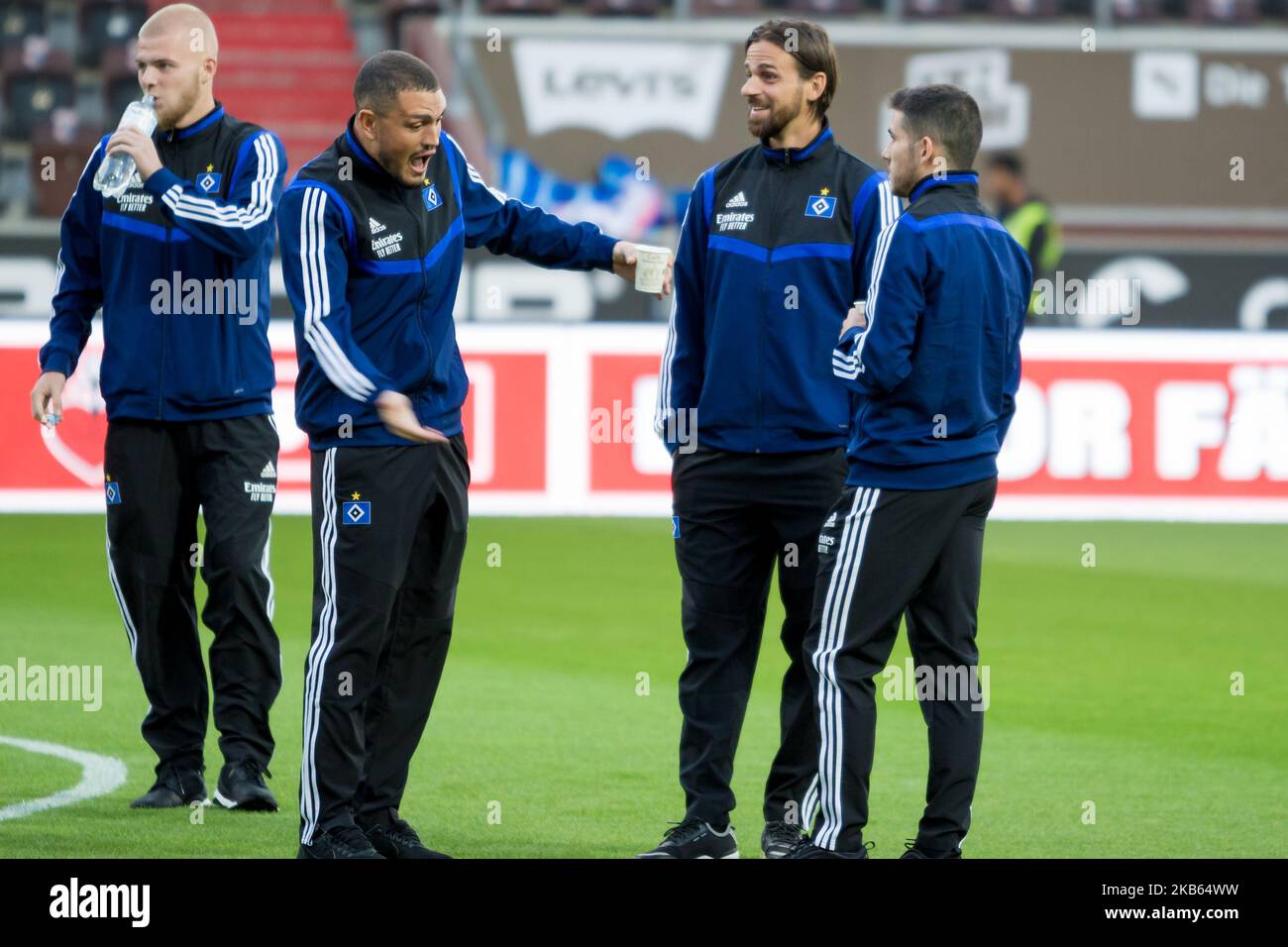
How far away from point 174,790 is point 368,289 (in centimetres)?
194

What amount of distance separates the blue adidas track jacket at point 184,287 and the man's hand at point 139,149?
325 mm

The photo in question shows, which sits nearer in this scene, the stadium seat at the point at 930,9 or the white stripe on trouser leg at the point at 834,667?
the white stripe on trouser leg at the point at 834,667

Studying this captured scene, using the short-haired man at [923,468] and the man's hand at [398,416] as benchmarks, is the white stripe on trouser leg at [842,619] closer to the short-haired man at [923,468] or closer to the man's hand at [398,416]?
the short-haired man at [923,468]

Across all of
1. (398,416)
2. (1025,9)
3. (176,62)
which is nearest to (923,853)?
(398,416)

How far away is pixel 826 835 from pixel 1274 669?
15.1 ft

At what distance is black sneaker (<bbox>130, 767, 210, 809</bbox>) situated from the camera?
6.20 meters

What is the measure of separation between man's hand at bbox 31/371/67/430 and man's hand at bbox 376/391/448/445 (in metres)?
1.75

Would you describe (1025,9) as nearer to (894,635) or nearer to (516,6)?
(516,6)

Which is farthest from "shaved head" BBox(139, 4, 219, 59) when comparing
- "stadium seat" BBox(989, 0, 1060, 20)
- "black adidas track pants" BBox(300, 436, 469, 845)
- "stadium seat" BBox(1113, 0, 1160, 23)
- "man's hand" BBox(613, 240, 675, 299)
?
"stadium seat" BBox(1113, 0, 1160, 23)

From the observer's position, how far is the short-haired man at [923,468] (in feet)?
16.8

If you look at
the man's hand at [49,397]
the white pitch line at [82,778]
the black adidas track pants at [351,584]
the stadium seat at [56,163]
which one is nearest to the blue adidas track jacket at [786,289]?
the black adidas track pants at [351,584]

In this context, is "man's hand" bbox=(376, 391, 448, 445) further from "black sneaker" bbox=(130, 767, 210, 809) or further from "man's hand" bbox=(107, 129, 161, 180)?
"black sneaker" bbox=(130, 767, 210, 809)

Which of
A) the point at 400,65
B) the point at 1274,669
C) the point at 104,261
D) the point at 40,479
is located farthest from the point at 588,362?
the point at 400,65

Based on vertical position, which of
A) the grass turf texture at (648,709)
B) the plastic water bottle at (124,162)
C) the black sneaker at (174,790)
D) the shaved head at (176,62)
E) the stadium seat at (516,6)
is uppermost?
the stadium seat at (516,6)
